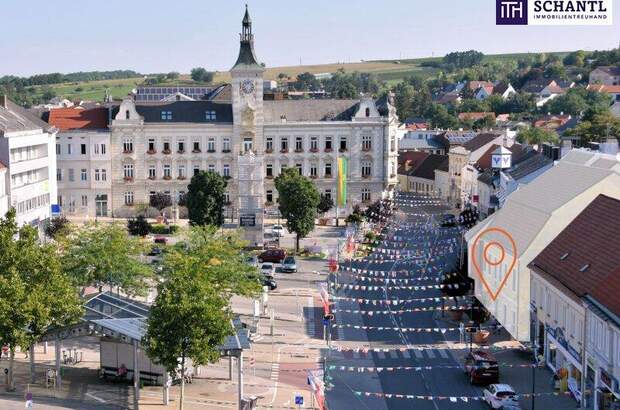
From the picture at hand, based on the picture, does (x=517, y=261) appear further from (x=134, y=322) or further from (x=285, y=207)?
(x=285, y=207)

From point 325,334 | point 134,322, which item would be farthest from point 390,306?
point 134,322

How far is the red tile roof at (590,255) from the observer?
38500mm

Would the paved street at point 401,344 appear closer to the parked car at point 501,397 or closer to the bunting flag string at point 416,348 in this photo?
the bunting flag string at point 416,348

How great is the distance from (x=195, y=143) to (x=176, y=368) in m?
62.9

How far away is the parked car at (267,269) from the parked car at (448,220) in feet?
97.0

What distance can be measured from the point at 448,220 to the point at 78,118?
3616cm

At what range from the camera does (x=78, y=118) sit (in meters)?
99.5

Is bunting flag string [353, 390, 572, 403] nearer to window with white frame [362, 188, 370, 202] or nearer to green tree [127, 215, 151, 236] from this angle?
green tree [127, 215, 151, 236]

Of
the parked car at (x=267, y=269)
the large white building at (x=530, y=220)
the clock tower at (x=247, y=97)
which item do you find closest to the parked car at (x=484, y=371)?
the large white building at (x=530, y=220)

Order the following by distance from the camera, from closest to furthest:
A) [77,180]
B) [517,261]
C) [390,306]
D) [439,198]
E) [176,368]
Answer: [176,368] < [517,261] < [390,306] < [77,180] < [439,198]

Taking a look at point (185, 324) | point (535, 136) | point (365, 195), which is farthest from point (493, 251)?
point (535, 136)

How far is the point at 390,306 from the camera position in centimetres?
5888

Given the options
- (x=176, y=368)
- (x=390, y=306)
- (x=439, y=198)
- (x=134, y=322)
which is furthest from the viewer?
(x=439, y=198)

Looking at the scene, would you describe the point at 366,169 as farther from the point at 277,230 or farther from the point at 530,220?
the point at 530,220
